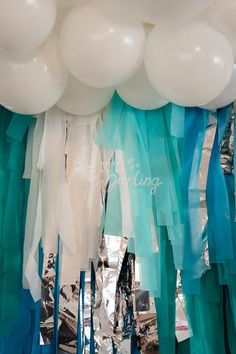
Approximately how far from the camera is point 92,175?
3.48 feet

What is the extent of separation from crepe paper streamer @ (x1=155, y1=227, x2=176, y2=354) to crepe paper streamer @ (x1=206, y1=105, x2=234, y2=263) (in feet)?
0.39

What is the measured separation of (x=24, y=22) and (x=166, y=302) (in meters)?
0.76

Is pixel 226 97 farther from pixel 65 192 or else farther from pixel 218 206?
pixel 65 192

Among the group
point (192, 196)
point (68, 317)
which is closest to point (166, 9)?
point (192, 196)

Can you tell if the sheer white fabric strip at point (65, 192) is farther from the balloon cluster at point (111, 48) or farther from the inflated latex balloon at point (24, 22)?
the inflated latex balloon at point (24, 22)

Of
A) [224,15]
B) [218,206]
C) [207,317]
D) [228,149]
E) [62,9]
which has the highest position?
[62,9]

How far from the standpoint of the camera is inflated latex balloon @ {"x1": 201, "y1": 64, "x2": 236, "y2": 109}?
95 cm

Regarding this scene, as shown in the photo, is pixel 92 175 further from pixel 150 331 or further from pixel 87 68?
pixel 150 331

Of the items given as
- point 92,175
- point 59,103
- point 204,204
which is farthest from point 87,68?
point 204,204

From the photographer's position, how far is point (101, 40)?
0.79 metres

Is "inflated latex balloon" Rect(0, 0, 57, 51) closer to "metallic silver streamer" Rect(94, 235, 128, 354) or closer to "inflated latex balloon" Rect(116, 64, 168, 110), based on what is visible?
"inflated latex balloon" Rect(116, 64, 168, 110)

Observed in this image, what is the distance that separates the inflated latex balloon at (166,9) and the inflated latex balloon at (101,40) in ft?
0.20

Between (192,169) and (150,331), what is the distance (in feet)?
1.42

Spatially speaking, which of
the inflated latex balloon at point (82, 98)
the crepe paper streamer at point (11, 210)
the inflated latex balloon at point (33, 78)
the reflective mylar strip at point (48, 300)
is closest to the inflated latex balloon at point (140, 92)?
the inflated latex balloon at point (82, 98)
